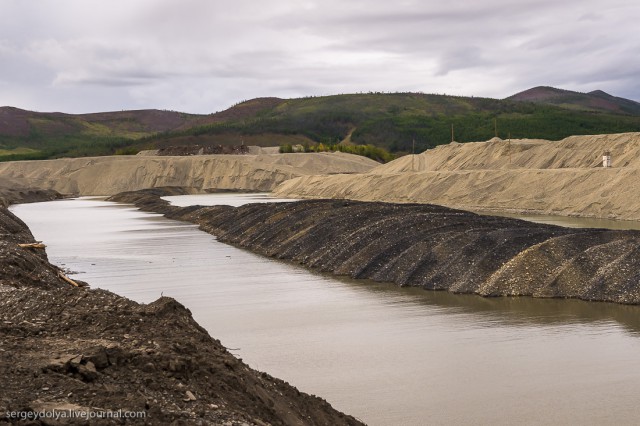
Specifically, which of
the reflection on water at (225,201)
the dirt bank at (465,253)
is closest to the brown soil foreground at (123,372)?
the dirt bank at (465,253)

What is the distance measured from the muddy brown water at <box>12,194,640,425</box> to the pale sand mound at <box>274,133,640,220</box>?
68.3ft

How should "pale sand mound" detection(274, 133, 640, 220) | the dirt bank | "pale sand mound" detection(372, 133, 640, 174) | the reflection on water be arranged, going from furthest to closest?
1. the reflection on water
2. "pale sand mound" detection(372, 133, 640, 174)
3. "pale sand mound" detection(274, 133, 640, 220)
4. the dirt bank

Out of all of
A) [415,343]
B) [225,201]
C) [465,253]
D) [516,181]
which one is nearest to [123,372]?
[415,343]

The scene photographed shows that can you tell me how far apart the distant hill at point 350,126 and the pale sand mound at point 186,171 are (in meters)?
16.7

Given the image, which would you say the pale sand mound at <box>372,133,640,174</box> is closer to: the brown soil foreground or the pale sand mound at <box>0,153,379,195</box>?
the pale sand mound at <box>0,153,379,195</box>

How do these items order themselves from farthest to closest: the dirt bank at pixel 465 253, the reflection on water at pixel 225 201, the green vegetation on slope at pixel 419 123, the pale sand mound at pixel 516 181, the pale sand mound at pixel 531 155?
the green vegetation on slope at pixel 419 123, the reflection on water at pixel 225 201, the pale sand mound at pixel 531 155, the pale sand mound at pixel 516 181, the dirt bank at pixel 465 253

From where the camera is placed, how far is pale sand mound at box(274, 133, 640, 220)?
1565 inches

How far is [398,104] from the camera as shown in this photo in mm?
178000

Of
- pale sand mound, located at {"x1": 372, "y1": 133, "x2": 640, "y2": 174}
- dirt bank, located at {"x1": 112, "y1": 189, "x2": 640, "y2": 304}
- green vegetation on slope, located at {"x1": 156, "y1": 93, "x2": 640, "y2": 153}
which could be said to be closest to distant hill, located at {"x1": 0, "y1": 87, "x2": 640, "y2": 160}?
→ green vegetation on slope, located at {"x1": 156, "y1": 93, "x2": 640, "y2": 153}

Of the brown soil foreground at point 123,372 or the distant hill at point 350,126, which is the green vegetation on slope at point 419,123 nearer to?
the distant hill at point 350,126

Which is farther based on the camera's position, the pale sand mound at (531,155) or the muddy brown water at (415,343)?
the pale sand mound at (531,155)

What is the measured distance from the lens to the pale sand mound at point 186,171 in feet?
291

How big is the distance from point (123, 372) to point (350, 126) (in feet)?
474

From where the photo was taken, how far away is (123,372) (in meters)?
7.36
